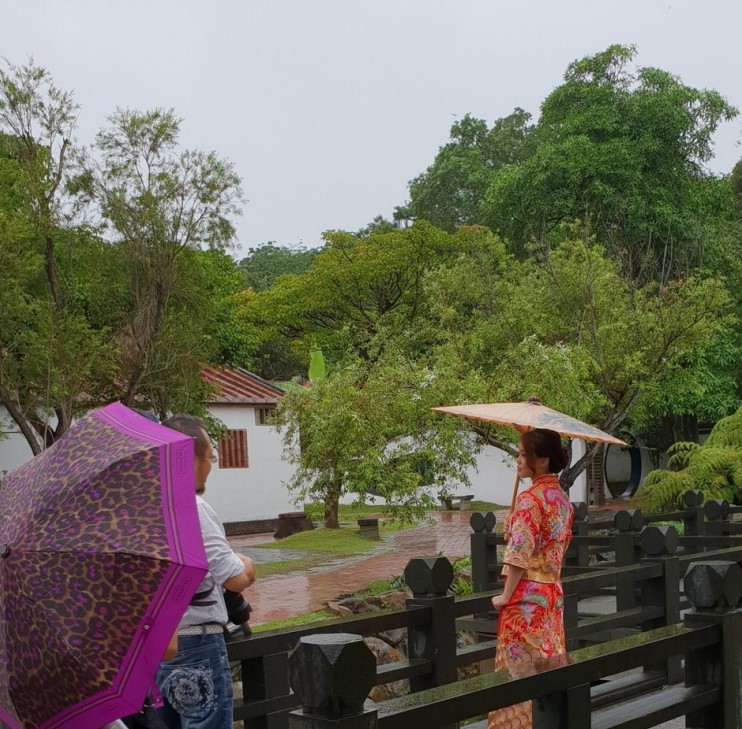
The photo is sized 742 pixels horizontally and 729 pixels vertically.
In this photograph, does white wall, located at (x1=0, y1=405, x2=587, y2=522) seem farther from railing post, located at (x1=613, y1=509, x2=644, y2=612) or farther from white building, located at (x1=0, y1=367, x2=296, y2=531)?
railing post, located at (x1=613, y1=509, x2=644, y2=612)

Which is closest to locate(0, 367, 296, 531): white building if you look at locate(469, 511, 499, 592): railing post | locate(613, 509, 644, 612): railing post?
locate(469, 511, 499, 592): railing post

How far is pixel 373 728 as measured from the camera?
2.70 meters

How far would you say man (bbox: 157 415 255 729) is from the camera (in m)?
3.62

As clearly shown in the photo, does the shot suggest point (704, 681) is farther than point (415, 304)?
No

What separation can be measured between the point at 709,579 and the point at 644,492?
48.1 feet

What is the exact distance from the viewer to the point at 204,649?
12.0 feet

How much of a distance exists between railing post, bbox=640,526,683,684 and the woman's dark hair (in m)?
2.76

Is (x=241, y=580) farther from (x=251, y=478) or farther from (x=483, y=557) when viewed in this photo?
(x=251, y=478)

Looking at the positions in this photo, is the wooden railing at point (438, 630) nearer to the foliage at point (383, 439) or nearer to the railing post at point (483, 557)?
the railing post at point (483, 557)

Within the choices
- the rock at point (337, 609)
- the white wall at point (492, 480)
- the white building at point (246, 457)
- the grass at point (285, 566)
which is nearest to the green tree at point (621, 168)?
the white wall at point (492, 480)

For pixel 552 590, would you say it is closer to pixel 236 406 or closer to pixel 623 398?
pixel 623 398

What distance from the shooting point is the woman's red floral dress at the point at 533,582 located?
4.77 meters

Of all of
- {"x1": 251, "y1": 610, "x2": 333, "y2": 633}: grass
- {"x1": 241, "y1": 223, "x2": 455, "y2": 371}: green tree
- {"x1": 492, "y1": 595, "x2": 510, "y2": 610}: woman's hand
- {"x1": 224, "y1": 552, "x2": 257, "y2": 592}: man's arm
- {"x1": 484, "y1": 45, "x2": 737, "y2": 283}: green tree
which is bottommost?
{"x1": 251, "y1": 610, "x2": 333, "y2": 633}: grass

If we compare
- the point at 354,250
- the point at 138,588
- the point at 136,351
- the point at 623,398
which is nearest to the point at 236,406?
the point at 354,250
